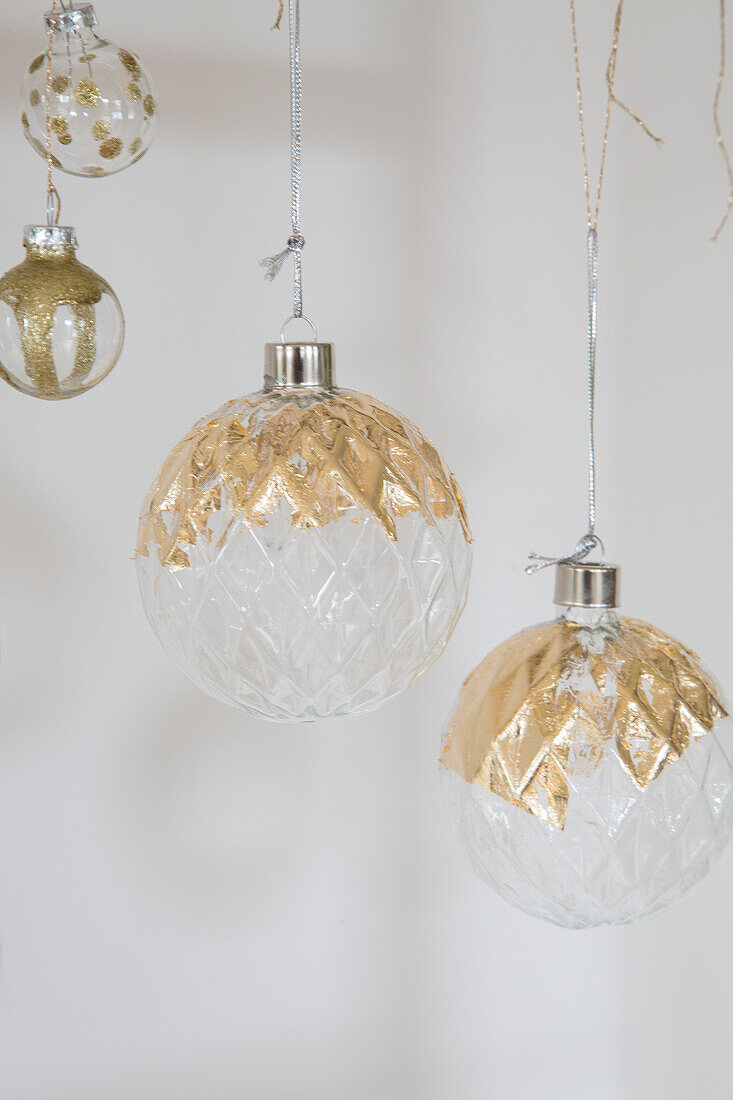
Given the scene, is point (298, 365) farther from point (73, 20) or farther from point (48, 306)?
point (73, 20)

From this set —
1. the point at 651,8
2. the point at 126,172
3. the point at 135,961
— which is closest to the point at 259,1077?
the point at 135,961

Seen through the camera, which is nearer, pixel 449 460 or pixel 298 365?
pixel 298 365

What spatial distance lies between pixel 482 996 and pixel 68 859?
16.9 inches

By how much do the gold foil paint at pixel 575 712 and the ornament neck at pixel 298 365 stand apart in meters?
0.18

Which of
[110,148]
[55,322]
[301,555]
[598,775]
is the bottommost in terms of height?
[598,775]

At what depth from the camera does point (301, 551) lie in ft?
1.63

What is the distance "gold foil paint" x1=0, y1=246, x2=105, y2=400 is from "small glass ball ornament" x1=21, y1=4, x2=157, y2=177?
0.22 ft

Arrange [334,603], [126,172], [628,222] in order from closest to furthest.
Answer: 1. [334,603]
2. [126,172]
3. [628,222]

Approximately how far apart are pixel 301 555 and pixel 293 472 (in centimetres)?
4

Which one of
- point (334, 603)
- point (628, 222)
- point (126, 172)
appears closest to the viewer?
point (334, 603)

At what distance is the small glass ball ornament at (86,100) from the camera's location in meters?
0.57

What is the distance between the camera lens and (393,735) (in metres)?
1.00

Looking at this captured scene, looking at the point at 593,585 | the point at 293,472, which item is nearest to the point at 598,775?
the point at 593,585

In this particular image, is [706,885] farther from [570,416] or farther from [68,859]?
[68,859]
